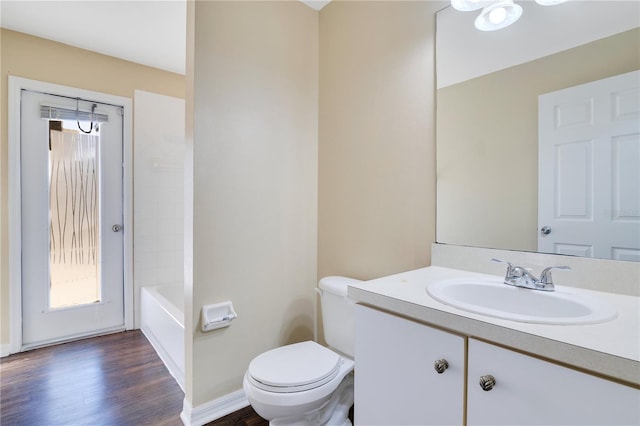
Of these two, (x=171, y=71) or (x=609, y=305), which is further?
(x=171, y=71)

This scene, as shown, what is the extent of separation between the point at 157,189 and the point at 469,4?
281cm

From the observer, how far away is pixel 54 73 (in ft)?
8.15

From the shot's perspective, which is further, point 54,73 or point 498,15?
point 54,73

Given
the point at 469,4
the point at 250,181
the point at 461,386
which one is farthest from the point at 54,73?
the point at 461,386

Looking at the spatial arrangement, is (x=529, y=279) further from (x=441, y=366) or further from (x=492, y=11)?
(x=492, y=11)

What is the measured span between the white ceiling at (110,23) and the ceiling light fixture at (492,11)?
110cm

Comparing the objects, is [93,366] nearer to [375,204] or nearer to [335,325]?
[335,325]

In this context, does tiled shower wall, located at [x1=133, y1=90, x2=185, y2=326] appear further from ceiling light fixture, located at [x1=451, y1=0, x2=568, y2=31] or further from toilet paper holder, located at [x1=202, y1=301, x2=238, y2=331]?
ceiling light fixture, located at [x1=451, y1=0, x2=568, y2=31]

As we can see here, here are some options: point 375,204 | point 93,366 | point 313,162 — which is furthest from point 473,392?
point 93,366

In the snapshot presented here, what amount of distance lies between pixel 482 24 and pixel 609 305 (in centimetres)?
118

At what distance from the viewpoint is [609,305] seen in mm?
875

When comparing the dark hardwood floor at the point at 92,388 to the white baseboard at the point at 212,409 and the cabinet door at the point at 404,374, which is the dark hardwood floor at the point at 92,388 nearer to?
the white baseboard at the point at 212,409

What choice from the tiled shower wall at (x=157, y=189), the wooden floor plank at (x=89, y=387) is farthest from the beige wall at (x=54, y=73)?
the wooden floor plank at (x=89, y=387)

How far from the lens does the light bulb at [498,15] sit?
4.12 ft
